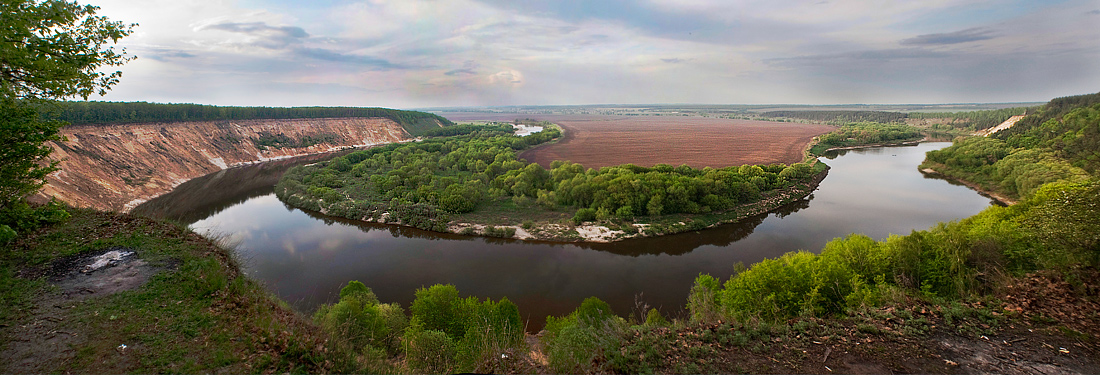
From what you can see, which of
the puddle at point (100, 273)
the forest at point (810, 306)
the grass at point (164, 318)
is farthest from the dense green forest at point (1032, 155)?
the puddle at point (100, 273)

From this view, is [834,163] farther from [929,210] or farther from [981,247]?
[981,247]

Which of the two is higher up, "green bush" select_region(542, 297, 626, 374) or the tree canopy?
the tree canopy

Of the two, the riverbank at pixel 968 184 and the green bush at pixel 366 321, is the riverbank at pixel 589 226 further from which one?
the riverbank at pixel 968 184

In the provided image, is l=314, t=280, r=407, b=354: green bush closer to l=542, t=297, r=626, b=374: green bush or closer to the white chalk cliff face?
l=542, t=297, r=626, b=374: green bush

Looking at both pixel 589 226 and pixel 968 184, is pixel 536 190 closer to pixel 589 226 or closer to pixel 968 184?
pixel 589 226

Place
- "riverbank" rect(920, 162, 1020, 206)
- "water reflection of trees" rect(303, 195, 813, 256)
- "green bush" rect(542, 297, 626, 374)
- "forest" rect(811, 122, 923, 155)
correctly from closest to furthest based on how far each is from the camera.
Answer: "green bush" rect(542, 297, 626, 374)
"water reflection of trees" rect(303, 195, 813, 256)
"riverbank" rect(920, 162, 1020, 206)
"forest" rect(811, 122, 923, 155)

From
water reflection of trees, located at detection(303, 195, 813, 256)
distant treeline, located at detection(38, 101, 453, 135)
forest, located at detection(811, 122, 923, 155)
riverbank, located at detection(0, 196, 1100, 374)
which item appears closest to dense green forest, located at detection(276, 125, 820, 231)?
water reflection of trees, located at detection(303, 195, 813, 256)

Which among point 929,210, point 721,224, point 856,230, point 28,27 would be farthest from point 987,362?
point 929,210
